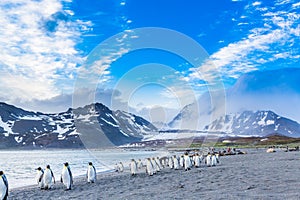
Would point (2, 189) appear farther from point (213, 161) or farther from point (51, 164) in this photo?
point (51, 164)

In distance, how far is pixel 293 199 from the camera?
29.0ft

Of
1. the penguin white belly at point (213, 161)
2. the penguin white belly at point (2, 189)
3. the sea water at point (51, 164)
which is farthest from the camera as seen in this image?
the penguin white belly at point (213, 161)

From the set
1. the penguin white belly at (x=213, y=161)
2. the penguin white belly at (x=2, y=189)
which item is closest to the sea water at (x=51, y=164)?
the penguin white belly at (x=2, y=189)

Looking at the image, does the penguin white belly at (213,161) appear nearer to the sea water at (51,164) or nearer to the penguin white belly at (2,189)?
the sea water at (51,164)

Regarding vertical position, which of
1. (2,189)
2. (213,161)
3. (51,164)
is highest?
(2,189)

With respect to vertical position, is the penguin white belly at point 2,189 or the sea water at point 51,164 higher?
the penguin white belly at point 2,189

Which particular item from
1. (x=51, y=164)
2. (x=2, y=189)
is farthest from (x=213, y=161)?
(x=51, y=164)

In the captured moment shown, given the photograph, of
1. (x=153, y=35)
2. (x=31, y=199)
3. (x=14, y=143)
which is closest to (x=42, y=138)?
(x=14, y=143)

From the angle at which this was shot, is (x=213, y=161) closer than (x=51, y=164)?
Yes

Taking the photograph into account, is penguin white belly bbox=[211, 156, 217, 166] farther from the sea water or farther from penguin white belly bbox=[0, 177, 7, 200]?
penguin white belly bbox=[0, 177, 7, 200]

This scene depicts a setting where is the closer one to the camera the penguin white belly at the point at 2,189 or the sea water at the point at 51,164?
the penguin white belly at the point at 2,189

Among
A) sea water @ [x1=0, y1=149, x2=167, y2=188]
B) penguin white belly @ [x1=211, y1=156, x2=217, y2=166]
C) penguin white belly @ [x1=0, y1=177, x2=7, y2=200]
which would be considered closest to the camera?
penguin white belly @ [x1=0, y1=177, x2=7, y2=200]

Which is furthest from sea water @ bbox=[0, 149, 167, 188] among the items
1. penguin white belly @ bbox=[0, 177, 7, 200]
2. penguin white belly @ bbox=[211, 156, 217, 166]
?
penguin white belly @ bbox=[211, 156, 217, 166]

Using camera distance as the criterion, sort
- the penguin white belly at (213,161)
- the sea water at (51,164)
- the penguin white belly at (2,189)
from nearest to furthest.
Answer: the penguin white belly at (2,189)
the sea water at (51,164)
the penguin white belly at (213,161)
